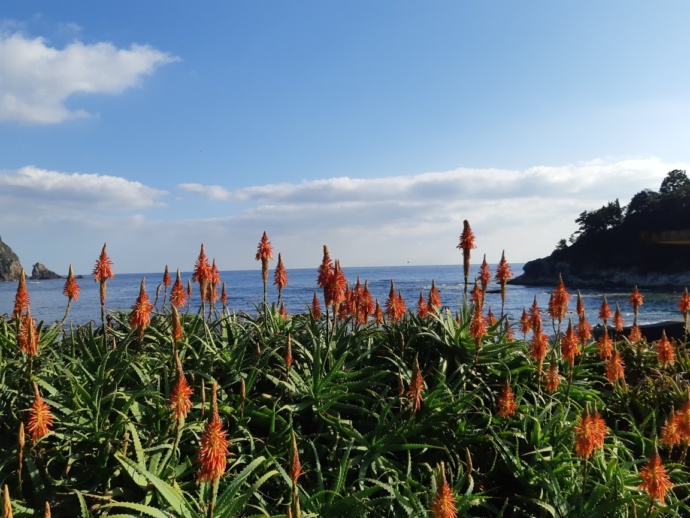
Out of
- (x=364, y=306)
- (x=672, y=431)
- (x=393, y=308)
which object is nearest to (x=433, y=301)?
(x=393, y=308)

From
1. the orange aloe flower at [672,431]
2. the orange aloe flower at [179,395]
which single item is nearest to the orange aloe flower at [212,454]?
the orange aloe flower at [179,395]

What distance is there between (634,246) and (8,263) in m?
126

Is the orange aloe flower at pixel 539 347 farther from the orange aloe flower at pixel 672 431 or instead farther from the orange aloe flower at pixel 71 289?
the orange aloe flower at pixel 71 289

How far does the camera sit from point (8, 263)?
116m

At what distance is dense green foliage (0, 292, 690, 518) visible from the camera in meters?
3.16

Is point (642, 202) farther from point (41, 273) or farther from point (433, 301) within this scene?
point (41, 273)

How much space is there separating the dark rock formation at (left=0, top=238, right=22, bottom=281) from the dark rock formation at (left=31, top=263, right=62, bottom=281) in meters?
23.5

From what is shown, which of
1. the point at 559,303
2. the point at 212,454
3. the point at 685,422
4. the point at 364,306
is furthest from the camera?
the point at 364,306

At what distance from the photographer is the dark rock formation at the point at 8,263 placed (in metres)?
114

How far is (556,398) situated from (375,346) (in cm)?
179

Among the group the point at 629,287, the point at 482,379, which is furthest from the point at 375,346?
the point at 629,287

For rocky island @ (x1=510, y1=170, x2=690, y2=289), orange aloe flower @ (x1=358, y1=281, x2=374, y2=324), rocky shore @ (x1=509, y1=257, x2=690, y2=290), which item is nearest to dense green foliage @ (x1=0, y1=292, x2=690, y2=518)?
orange aloe flower @ (x1=358, y1=281, x2=374, y2=324)

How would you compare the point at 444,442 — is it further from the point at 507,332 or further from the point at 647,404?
the point at 647,404

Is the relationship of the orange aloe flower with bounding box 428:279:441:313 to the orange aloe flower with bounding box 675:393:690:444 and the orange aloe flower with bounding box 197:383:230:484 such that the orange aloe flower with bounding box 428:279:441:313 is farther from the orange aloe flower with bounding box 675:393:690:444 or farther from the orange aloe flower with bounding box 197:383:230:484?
the orange aloe flower with bounding box 197:383:230:484
